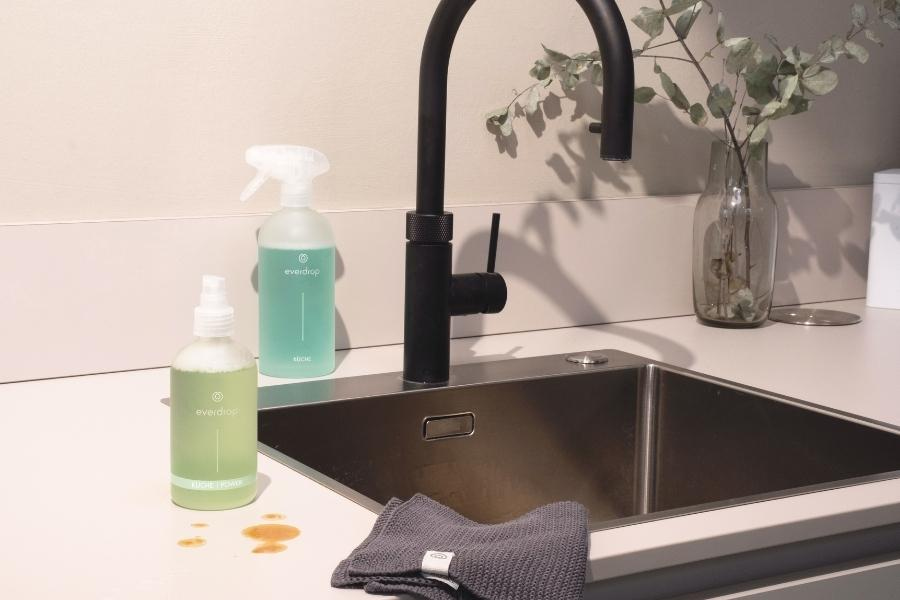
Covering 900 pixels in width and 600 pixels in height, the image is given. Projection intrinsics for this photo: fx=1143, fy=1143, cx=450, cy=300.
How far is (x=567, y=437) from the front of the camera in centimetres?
133

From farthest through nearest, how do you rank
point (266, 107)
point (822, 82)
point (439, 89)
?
point (822, 82)
point (266, 107)
point (439, 89)

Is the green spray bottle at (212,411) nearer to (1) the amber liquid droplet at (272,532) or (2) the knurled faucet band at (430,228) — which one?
(1) the amber liquid droplet at (272,532)

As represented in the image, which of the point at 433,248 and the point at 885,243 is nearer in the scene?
the point at 433,248

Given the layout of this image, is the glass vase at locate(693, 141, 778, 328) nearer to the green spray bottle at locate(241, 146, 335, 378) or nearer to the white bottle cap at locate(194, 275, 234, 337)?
the green spray bottle at locate(241, 146, 335, 378)

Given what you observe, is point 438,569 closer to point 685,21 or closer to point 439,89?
point 439,89

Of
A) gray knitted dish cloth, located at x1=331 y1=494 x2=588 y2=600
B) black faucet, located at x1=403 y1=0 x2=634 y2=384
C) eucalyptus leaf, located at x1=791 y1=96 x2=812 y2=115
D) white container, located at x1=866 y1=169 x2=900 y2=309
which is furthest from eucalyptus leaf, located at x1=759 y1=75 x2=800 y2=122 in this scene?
gray knitted dish cloth, located at x1=331 y1=494 x2=588 y2=600

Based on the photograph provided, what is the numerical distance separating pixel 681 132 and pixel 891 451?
70cm

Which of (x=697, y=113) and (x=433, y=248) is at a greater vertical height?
(x=697, y=113)

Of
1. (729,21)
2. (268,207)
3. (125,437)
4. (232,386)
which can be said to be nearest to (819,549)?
(232,386)

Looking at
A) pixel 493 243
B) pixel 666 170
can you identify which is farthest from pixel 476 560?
pixel 666 170

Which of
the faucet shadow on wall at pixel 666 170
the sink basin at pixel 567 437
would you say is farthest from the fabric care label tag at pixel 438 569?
the faucet shadow on wall at pixel 666 170

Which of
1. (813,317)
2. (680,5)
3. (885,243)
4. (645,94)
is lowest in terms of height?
(813,317)

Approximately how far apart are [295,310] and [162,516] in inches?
16.7

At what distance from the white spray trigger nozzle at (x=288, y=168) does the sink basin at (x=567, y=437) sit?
0.68 feet
